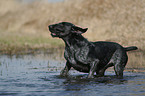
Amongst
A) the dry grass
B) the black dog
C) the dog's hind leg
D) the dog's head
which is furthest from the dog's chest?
the dry grass

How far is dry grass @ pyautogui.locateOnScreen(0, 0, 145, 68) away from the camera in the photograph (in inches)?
1097

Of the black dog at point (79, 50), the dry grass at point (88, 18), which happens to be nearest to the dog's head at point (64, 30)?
the black dog at point (79, 50)

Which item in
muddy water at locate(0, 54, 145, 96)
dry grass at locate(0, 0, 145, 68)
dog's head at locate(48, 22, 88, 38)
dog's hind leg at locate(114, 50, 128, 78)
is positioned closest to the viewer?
muddy water at locate(0, 54, 145, 96)

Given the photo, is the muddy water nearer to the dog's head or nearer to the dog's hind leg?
the dog's hind leg

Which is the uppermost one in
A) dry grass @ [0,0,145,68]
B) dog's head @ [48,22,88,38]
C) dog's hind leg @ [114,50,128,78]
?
dry grass @ [0,0,145,68]

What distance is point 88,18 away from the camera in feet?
135

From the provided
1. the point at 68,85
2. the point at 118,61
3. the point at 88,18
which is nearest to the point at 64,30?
the point at 68,85

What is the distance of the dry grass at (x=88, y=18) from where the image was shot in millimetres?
27875

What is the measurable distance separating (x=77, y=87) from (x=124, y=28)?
20865 millimetres

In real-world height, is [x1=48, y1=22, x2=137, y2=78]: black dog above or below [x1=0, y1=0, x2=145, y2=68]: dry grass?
below

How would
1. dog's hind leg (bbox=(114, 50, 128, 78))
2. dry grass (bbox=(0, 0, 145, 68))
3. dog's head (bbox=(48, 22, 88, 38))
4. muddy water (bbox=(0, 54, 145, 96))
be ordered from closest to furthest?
muddy water (bbox=(0, 54, 145, 96))
dog's head (bbox=(48, 22, 88, 38))
dog's hind leg (bbox=(114, 50, 128, 78))
dry grass (bbox=(0, 0, 145, 68))

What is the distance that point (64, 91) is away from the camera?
8.48 m

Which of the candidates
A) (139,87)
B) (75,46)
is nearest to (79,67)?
(75,46)

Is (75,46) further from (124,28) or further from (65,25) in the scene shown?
(124,28)
